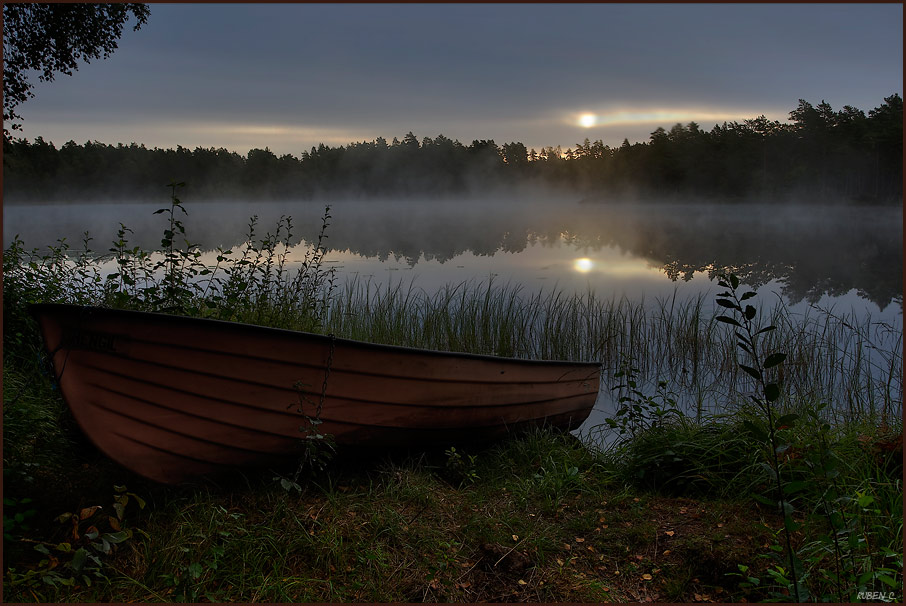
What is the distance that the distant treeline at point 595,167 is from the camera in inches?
1209

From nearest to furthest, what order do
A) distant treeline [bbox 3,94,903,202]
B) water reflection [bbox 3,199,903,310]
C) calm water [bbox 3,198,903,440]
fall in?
calm water [bbox 3,198,903,440] < water reflection [bbox 3,199,903,310] < distant treeline [bbox 3,94,903,202]

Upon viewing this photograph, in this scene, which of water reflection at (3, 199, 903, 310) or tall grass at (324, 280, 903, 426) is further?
water reflection at (3, 199, 903, 310)

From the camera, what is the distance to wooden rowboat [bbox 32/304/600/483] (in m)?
2.87

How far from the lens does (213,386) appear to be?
9.74 ft

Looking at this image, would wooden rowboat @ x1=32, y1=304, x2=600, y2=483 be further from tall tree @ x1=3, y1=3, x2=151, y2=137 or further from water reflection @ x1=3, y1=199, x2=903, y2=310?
tall tree @ x1=3, y1=3, x2=151, y2=137

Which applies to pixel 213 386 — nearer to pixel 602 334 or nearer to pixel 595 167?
pixel 602 334

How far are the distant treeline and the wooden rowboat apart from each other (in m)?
26.2

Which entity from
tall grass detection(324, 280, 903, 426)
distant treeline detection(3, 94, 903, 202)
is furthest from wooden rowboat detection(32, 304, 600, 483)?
distant treeline detection(3, 94, 903, 202)

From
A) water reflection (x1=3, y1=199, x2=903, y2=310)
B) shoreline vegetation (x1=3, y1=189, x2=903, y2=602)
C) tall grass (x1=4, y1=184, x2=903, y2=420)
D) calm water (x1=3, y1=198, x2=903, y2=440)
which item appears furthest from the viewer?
water reflection (x1=3, y1=199, x2=903, y2=310)

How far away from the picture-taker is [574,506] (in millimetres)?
3359

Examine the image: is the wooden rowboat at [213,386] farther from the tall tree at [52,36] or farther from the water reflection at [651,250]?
the tall tree at [52,36]

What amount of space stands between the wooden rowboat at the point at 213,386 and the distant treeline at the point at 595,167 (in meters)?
26.2

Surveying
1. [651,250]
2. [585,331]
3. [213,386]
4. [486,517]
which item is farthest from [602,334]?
[651,250]

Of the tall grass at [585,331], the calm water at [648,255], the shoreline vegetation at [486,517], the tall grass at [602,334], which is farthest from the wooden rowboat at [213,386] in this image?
the tall grass at [602,334]
